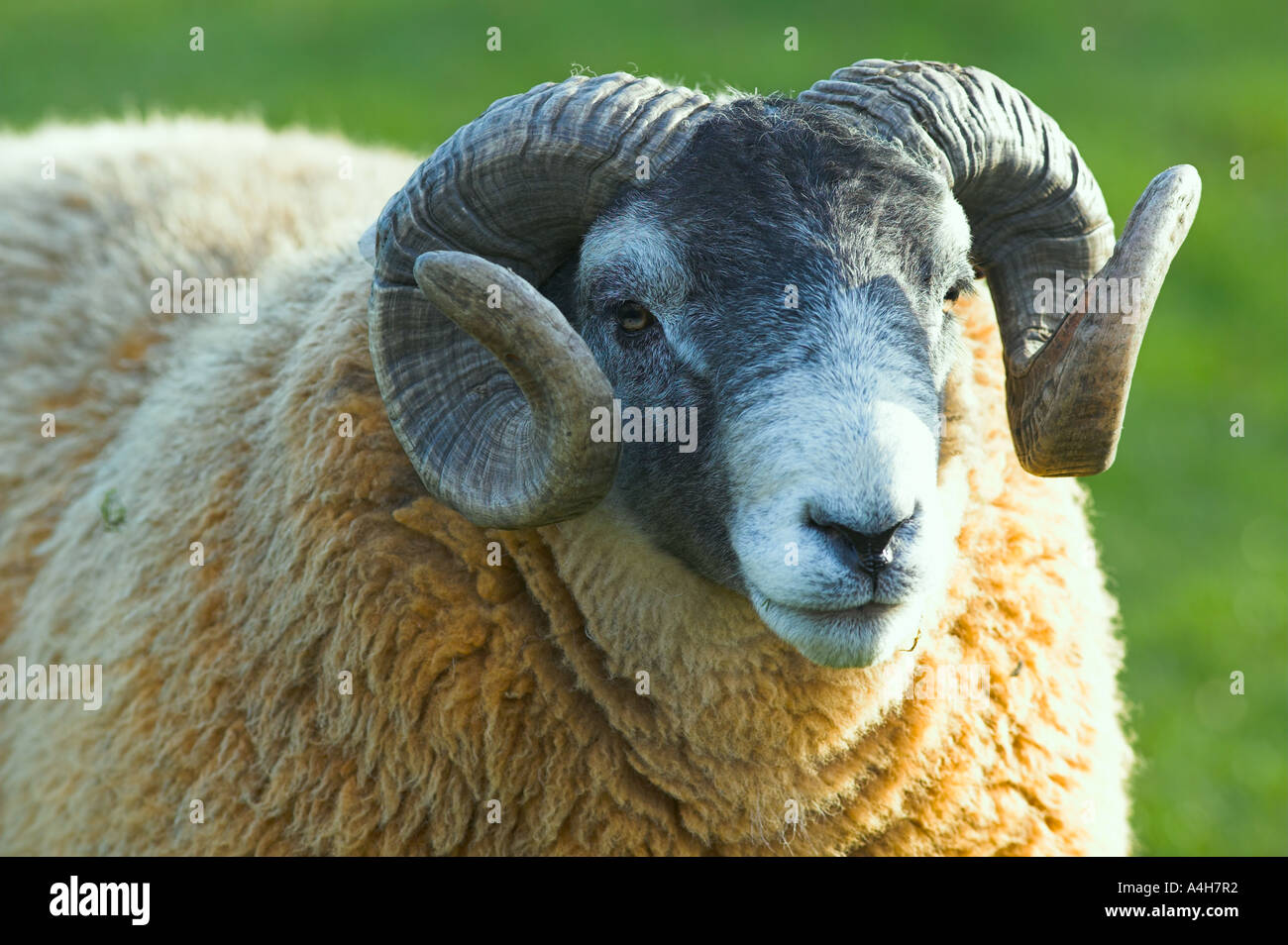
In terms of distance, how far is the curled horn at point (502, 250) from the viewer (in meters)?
3.22

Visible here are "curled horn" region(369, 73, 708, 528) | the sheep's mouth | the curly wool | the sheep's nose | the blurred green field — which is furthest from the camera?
the blurred green field

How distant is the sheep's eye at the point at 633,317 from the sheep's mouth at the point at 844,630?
0.73 m

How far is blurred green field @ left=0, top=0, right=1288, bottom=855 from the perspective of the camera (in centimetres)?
766

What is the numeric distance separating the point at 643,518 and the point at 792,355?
2.00ft

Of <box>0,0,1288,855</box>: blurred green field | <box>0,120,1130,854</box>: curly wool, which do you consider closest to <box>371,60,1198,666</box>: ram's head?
<box>0,120,1130,854</box>: curly wool

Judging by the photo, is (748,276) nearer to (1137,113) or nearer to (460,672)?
(460,672)

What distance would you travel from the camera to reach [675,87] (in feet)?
11.4

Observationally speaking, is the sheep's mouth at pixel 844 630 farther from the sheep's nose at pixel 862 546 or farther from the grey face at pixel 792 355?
the sheep's nose at pixel 862 546

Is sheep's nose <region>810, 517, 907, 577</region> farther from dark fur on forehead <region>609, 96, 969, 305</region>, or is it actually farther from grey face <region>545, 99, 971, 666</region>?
dark fur on forehead <region>609, 96, 969, 305</region>

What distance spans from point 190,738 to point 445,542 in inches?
37.1

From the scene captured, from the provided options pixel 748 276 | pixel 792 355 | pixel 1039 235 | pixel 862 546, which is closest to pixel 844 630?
pixel 862 546

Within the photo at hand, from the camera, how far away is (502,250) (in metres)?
3.45

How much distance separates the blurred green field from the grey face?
12.5 feet
